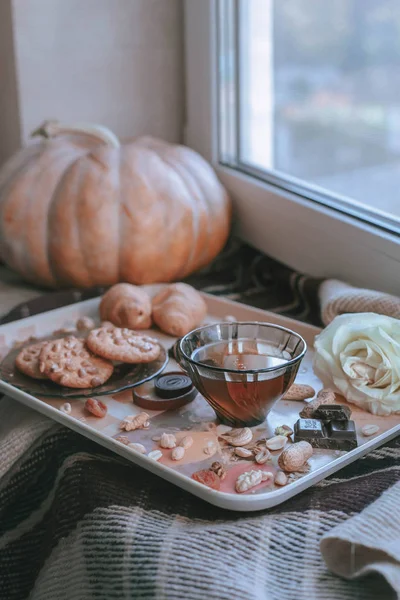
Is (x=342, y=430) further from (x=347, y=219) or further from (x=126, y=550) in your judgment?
(x=347, y=219)

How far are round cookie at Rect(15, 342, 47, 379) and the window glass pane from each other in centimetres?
45

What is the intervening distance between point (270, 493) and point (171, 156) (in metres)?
0.67

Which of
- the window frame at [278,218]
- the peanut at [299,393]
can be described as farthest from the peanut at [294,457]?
the window frame at [278,218]

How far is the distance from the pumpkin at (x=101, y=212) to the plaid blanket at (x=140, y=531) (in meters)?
0.31

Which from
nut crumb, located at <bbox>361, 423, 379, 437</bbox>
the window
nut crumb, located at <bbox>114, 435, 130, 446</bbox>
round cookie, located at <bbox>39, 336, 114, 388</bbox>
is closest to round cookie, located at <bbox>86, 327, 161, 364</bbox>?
round cookie, located at <bbox>39, 336, 114, 388</bbox>

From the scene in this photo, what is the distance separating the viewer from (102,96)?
1283mm

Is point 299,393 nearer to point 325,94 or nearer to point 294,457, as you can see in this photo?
point 294,457

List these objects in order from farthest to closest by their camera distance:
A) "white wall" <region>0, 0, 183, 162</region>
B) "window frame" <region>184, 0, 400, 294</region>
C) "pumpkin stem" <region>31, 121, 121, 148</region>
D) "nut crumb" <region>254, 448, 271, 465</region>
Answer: "white wall" <region>0, 0, 183, 162</region>
"pumpkin stem" <region>31, 121, 121, 148</region>
"window frame" <region>184, 0, 400, 294</region>
"nut crumb" <region>254, 448, 271, 465</region>

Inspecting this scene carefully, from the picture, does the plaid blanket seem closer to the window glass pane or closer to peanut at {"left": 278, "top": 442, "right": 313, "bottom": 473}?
peanut at {"left": 278, "top": 442, "right": 313, "bottom": 473}

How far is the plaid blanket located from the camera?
52 centimetres

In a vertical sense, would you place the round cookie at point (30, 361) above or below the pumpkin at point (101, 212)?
below

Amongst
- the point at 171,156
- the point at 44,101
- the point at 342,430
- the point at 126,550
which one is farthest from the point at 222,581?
the point at 44,101

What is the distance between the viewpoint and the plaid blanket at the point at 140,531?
0.52 metres

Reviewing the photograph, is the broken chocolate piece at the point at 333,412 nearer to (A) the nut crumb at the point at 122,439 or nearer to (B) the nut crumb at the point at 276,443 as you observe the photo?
(B) the nut crumb at the point at 276,443
